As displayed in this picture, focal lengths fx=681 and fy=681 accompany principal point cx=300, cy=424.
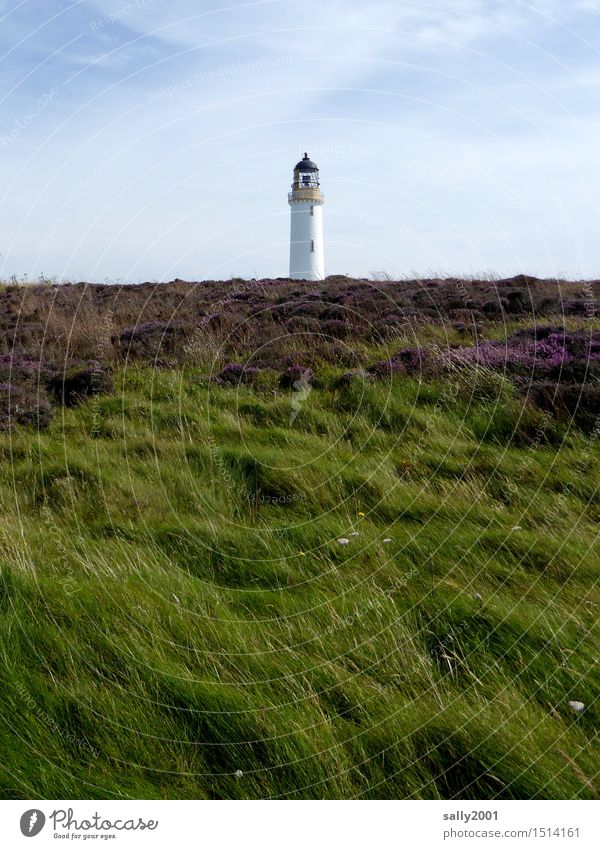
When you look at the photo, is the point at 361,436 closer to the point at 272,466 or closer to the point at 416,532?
the point at 272,466

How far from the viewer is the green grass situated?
352cm

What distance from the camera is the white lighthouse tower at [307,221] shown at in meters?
38.6

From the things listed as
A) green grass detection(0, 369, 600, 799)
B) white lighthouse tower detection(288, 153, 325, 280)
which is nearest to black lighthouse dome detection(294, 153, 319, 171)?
white lighthouse tower detection(288, 153, 325, 280)

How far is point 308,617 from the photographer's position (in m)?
4.67

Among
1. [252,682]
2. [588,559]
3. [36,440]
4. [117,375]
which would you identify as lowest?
[252,682]

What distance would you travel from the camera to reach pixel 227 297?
63.3ft

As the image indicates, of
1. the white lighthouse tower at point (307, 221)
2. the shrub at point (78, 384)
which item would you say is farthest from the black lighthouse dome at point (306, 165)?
the shrub at point (78, 384)

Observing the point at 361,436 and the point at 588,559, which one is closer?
the point at 588,559

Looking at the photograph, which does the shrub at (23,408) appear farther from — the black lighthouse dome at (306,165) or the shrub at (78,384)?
the black lighthouse dome at (306,165)

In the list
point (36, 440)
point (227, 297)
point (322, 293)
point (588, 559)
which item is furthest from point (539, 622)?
point (227, 297)

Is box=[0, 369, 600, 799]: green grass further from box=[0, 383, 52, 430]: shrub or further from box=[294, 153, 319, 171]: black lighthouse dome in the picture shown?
box=[294, 153, 319, 171]: black lighthouse dome

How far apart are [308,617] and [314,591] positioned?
367mm

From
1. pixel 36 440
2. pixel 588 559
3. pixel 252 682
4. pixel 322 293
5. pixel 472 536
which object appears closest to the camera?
pixel 252 682

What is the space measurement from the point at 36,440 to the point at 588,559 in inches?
270
